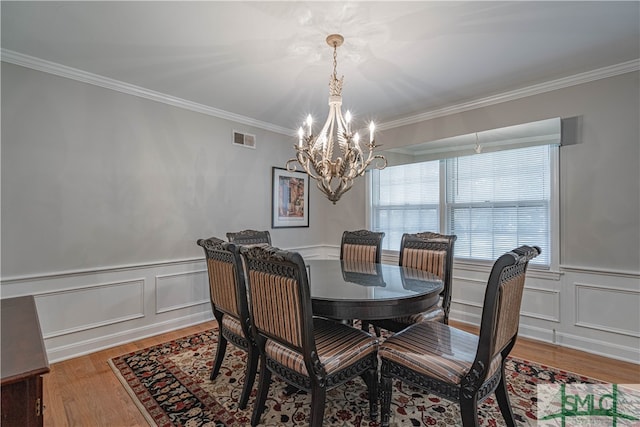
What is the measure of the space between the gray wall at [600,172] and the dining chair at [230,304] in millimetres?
3027

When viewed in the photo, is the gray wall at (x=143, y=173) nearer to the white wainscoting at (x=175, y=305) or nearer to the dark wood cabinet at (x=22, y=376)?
the white wainscoting at (x=175, y=305)

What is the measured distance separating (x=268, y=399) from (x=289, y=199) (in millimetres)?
2927

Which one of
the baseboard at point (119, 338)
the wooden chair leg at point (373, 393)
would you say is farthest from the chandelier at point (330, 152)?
the baseboard at point (119, 338)

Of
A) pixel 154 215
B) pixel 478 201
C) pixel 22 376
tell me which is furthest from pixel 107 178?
pixel 478 201

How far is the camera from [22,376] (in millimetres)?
954

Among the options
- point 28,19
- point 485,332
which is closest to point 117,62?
point 28,19

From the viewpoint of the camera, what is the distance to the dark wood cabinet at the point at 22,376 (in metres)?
0.96

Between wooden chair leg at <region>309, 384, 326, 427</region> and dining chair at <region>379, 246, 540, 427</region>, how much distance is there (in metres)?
0.41

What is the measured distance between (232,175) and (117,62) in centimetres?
168

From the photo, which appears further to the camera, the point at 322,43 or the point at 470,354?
the point at 322,43

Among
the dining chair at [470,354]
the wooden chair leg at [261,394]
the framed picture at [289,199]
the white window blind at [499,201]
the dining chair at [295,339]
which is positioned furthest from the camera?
the framed picture at [289,199]

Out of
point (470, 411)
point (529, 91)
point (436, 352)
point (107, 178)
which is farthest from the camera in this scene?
point (529, 91)

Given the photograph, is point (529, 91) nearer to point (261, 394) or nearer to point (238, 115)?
point (238, 115)

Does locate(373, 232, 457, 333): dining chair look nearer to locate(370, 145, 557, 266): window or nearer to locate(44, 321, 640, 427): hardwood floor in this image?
locate(44, 321, 640, 427): hardwood floor
